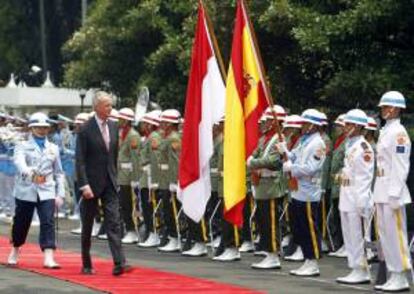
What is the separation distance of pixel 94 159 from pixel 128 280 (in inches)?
59.6

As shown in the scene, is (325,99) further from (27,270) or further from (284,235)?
(27,270)

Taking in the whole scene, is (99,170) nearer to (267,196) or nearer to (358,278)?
(267,196)

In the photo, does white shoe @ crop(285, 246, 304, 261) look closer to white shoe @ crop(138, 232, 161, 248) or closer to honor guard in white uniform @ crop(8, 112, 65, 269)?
white shoe @ crop(138, 232, 161, 248)

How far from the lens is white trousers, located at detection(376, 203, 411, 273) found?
1490 centimetres

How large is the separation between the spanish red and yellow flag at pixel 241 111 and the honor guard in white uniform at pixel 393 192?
215 cm

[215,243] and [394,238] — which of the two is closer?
[394,238]

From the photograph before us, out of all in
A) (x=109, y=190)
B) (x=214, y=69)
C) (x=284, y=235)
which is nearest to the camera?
(x=109, y=190)

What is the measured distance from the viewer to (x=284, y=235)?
819 inches

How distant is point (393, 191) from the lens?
14.8m

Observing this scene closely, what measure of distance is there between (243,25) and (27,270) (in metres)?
3.95

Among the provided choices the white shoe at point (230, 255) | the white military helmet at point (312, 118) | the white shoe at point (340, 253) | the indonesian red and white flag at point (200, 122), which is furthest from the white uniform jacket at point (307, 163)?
the white shoe at point (340, 253)

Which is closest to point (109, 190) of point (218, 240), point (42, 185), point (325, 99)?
point (42, 185)

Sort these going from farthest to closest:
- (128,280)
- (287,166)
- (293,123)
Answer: (293,123) < (287,166) < (128,280)

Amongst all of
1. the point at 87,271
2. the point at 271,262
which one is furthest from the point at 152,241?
the point at 87,271
